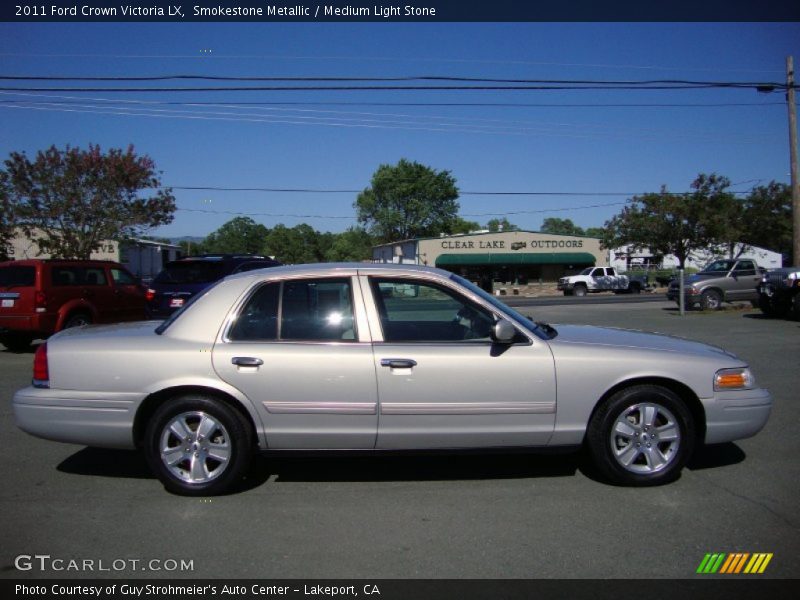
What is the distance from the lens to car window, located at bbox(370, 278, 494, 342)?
4.50 metres

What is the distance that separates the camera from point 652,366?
172 inches

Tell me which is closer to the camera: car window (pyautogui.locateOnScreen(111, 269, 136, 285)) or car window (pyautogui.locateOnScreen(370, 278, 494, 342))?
car window (pyautogui.locateOnScreen(370, 278, 494, 342))

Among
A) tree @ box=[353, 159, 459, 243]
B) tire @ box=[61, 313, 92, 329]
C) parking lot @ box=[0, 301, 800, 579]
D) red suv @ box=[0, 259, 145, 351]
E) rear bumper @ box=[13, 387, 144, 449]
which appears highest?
tree @ box=[353, 159, 459, 243]

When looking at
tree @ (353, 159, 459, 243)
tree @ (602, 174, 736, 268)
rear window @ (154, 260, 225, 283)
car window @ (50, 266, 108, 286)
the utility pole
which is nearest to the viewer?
car window @ (50, 266, 108, 286)

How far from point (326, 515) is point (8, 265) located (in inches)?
384

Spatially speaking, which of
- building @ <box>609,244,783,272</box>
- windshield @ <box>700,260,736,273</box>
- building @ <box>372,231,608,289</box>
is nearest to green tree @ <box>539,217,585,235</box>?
building @ <box>609,244,783,272</box>

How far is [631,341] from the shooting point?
4.66 metres

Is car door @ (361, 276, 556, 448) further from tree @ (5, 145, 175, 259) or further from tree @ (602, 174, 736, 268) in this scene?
tree @ (602, 174, 736, 268)

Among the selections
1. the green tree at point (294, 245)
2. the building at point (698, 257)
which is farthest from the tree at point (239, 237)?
the building at point (698, 257)

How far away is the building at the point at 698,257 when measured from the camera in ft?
146

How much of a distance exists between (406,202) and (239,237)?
25038 millimetres

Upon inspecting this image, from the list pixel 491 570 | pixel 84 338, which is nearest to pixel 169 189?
pixel 84 338

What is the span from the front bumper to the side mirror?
146 cm

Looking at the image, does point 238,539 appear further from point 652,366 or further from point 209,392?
point 652,366
